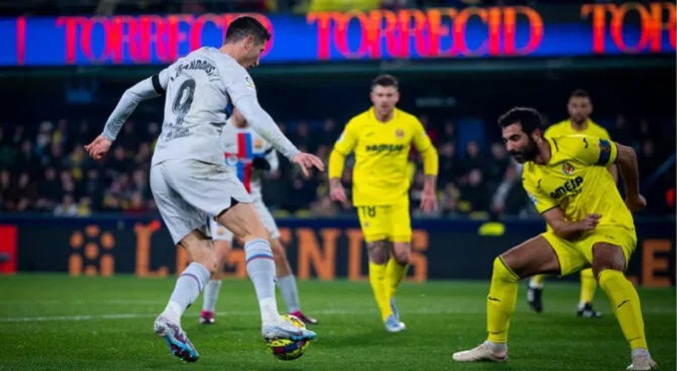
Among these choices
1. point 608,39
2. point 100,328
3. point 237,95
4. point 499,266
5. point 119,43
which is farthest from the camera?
point 119,43

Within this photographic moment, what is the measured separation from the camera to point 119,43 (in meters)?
23.8

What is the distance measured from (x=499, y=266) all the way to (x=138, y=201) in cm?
1471

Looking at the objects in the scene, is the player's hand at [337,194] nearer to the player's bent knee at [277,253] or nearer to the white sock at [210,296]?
the player's bent knee at [277,253]

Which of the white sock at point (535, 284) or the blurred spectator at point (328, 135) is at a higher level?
the blurred spectator at point (328, 135)

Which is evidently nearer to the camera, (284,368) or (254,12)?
(284,368)

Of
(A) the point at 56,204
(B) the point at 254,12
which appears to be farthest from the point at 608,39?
(A) the point at 56,204

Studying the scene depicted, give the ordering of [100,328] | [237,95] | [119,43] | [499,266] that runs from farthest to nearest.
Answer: [119,43] → [100,328] → [499,266] → [237,95]

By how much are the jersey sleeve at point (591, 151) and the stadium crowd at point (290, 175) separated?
11345mm

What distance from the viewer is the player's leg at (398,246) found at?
11812 millimetres

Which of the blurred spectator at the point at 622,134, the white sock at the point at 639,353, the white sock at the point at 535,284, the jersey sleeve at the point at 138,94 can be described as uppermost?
the jersey sleeve at the point at 138,94

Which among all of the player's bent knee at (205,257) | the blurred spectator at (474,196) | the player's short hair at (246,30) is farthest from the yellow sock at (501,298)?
the blurred spectator at (474,196)

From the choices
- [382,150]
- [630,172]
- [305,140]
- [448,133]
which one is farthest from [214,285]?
[448,133]

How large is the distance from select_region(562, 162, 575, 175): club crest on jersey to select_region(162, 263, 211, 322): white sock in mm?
2678

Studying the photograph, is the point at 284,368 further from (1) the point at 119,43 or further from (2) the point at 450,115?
(2) the point at 450,115
